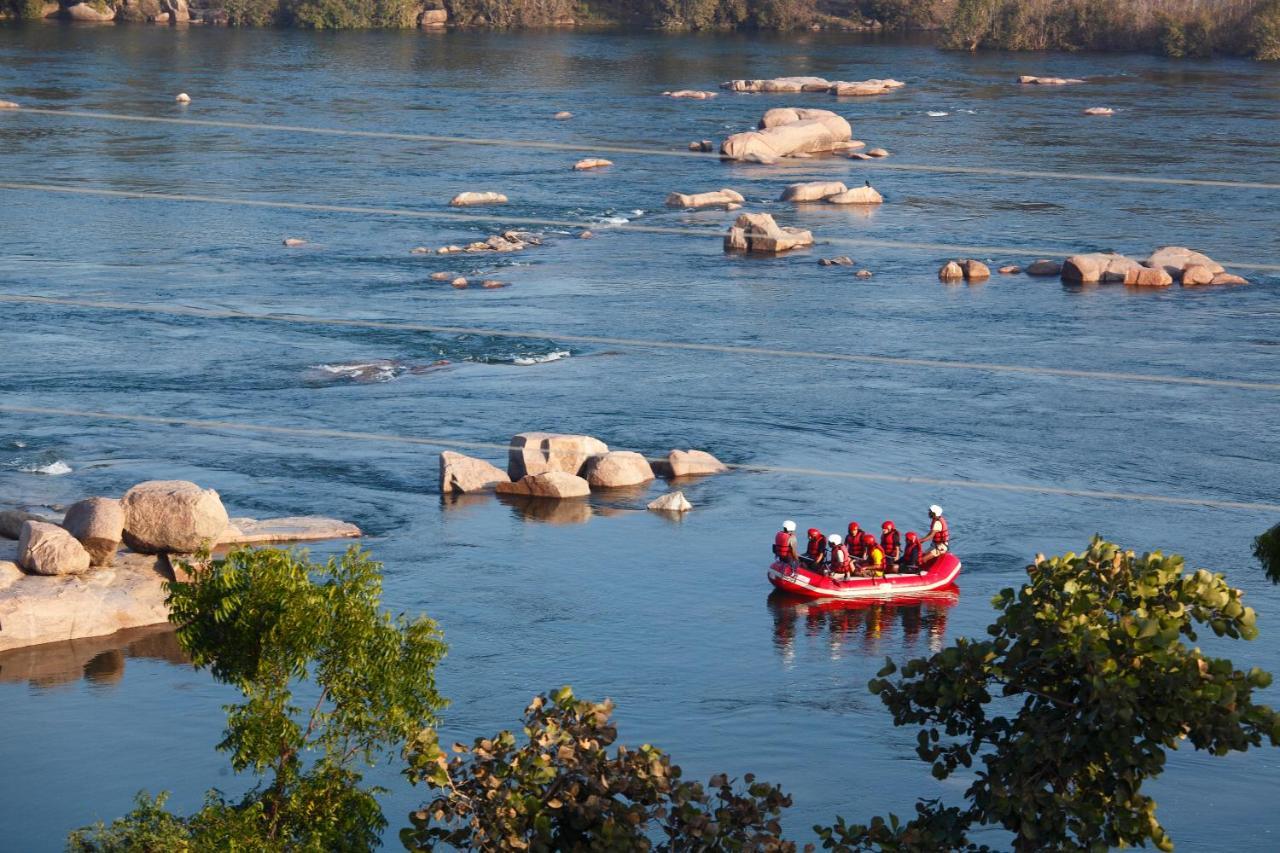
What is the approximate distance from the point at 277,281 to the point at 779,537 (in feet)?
81.7

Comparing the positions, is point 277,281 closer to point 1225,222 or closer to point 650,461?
point 650,461

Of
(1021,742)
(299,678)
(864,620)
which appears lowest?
(864,620)

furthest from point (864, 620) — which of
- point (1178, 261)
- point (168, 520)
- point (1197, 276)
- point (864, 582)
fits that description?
point (1178, 261)

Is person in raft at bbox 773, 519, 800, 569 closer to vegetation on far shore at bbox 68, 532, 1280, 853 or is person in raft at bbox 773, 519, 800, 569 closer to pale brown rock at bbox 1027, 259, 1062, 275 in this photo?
vegetation on far shore at bbox 68, 532, 1280, 853

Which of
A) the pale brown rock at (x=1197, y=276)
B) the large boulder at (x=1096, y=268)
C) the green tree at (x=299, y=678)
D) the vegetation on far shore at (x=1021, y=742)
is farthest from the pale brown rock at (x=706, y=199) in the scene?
the vegetation on far shore at (x=1021, y=742)

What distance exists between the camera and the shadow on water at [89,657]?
2584 cm

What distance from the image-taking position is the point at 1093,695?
12.7 meters

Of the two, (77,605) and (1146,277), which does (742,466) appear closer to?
(77,605)

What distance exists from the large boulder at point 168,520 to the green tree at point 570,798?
16.1 m

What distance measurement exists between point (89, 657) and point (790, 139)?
49.9m

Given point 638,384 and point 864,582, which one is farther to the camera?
point 638,384

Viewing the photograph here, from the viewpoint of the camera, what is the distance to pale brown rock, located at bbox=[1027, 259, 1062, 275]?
52.9 metres

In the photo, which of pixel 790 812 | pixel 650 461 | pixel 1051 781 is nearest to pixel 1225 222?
pixel 650 461

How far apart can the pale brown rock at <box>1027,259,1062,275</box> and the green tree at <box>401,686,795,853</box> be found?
135 feet
